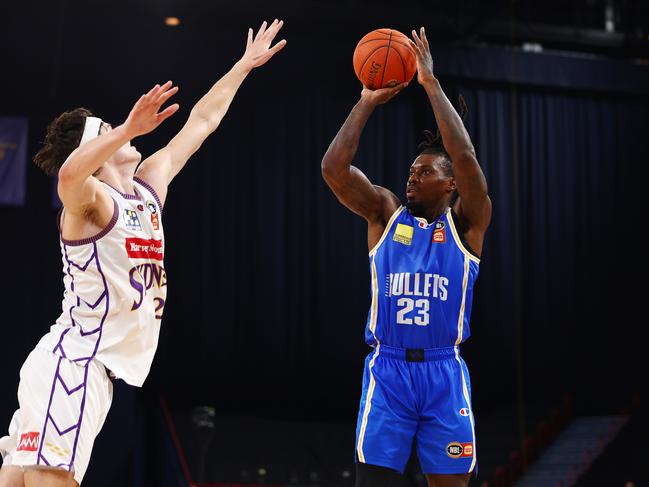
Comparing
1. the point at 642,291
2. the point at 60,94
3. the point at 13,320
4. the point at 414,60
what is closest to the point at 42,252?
the point at 13,320

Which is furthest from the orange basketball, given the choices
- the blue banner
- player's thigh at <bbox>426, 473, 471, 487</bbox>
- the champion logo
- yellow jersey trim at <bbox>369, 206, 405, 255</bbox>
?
the blue banner

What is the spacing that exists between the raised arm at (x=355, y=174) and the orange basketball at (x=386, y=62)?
102 millimetres

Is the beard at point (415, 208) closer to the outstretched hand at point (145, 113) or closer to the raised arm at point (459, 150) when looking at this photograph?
the raised arm at point (459, 150)

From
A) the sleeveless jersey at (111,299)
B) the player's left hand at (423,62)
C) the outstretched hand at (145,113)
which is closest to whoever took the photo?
the outstretched hand at (145,113)

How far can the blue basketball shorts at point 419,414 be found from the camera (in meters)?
4.01

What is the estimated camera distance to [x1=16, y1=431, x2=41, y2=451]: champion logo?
3.38m

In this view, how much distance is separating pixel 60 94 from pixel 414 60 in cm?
714

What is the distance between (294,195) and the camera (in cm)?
1230

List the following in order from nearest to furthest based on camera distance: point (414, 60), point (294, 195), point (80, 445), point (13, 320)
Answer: point (80, 445), point (414, 60), point (13, 320), point (294, 195)

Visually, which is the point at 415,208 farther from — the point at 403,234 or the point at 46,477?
the point at 46,477

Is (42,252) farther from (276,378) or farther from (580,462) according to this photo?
(580,462)

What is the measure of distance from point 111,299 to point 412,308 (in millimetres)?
1396

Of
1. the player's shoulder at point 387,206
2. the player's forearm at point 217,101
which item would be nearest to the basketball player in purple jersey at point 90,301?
the player's forearm at point 217,101

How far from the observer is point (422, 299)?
13.7 feet
